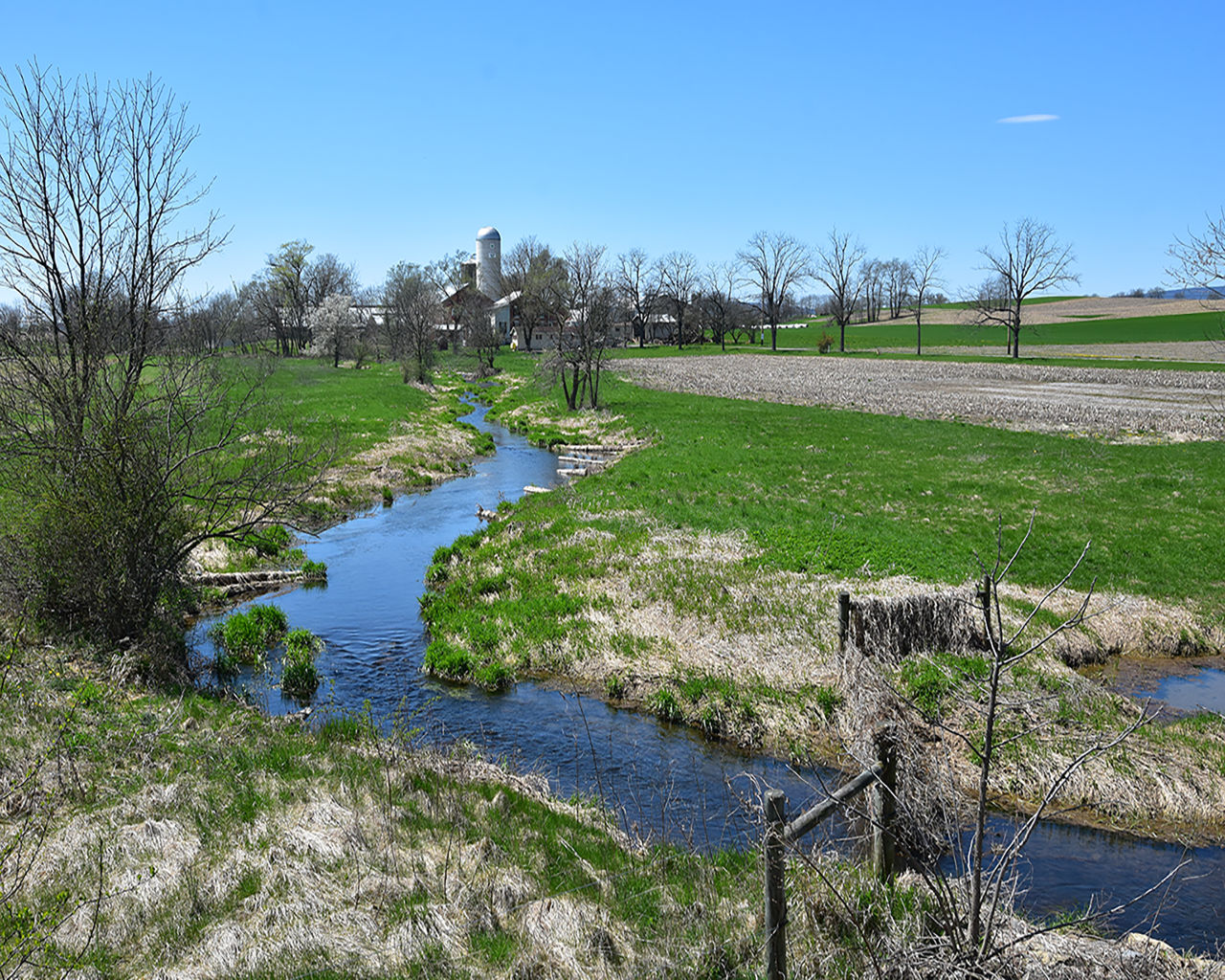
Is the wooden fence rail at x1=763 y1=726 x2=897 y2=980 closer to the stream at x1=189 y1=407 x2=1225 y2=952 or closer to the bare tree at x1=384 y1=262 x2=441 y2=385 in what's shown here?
the stream at x1=189 y1=407 x2=1225 y2=952

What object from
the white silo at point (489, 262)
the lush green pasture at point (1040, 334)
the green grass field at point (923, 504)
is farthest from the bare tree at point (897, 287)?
the green grass field at point (923, 504)

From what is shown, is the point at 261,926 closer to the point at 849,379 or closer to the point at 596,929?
the point at 596,929

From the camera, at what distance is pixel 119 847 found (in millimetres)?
7156

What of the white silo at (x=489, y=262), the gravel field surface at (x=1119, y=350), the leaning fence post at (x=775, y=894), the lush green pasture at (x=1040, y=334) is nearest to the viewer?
the leaning fence post at (x=775, y=894)

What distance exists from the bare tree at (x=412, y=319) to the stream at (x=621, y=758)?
48.8 m

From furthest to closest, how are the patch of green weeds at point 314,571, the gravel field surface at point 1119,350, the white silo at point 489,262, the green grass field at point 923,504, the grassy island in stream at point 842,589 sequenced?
1. the white silo at point 489,262
2. the gravel field surface at point 1119,350
3. the patch of green weeds at point 314,571
4. the green grass field at point 923,504
5. the grassy island in stream at point 842,589

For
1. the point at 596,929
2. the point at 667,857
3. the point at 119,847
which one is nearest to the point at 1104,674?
the point at 667,857

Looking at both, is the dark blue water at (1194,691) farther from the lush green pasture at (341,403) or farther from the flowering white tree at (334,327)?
the flowering white tree at (334,327)

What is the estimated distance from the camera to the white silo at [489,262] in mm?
135125

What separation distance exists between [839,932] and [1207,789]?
6670 mm

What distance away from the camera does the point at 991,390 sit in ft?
176

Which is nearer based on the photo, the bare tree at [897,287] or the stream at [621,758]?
the stream at [621,758]

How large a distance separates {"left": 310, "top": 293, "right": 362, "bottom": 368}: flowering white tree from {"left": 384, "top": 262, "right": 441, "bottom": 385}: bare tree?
4.33 metres

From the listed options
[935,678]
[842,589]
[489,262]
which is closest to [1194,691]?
[935,678]
